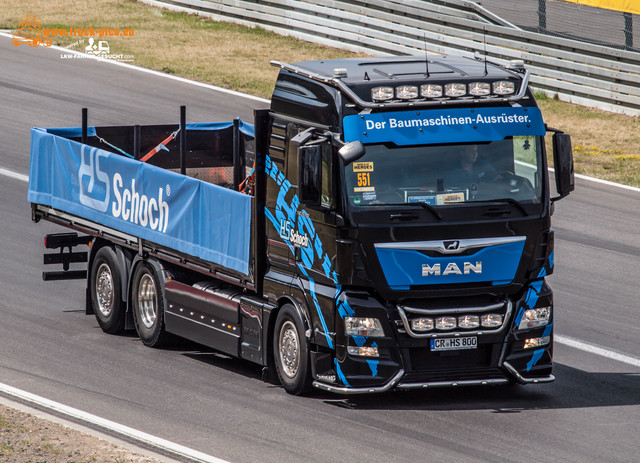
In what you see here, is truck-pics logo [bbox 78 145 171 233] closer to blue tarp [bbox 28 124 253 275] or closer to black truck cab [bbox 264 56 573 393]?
blue tarp [bbox 28 124 253 275]

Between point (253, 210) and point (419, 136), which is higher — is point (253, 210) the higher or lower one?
the lower one

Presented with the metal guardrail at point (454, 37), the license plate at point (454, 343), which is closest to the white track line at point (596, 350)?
the license plate at point (454, 343)

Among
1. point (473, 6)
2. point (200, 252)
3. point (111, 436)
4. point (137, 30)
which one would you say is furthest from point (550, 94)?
point (111, 436)

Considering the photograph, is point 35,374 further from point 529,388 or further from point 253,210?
point 529,388

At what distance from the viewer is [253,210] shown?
1191 cm

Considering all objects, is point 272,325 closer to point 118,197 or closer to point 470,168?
point 470,168

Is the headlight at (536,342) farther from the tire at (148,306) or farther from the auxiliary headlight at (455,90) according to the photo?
the tire at (148,306)

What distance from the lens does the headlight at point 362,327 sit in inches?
424

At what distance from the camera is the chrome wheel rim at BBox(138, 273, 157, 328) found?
1382 cm

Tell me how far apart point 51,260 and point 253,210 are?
176 inches

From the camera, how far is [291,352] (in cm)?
1155

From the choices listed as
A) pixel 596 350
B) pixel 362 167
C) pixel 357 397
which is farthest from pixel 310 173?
pixel 596 350

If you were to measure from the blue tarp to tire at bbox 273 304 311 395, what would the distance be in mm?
776

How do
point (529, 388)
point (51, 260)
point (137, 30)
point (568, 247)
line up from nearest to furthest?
point (529, 388) → point (51, 260) → point (568, 247) → point (137, 30)
